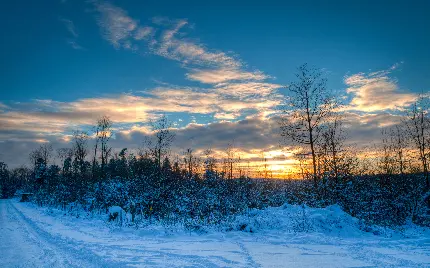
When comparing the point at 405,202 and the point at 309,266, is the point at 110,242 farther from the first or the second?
the point at 405,202

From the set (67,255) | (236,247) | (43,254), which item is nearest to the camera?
(67,255)

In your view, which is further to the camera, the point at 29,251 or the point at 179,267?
the point at 29,251

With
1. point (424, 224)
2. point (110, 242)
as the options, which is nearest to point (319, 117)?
point (424, 224)

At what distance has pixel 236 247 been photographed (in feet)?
25.7

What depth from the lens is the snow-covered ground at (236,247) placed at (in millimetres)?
6156

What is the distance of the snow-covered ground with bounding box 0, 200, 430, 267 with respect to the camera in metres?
6.16

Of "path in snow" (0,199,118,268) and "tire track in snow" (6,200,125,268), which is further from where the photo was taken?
"path in snow" (0,199,118,268)

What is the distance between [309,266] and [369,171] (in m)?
25.1

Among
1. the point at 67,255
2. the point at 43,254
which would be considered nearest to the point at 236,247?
the point at 67,255

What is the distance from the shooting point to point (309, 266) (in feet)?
18.9

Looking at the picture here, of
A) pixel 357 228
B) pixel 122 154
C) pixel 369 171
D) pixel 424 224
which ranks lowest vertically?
pixel 424 224

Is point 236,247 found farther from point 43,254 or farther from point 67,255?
point 43,254

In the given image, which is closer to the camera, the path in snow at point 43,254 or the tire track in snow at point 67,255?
the tire track in snow at point 67,255

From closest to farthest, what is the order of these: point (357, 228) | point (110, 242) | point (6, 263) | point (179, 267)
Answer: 1. point (179, 267)
2. point (6, 263)
3. point (110, 242)
4. point (357, 228)
